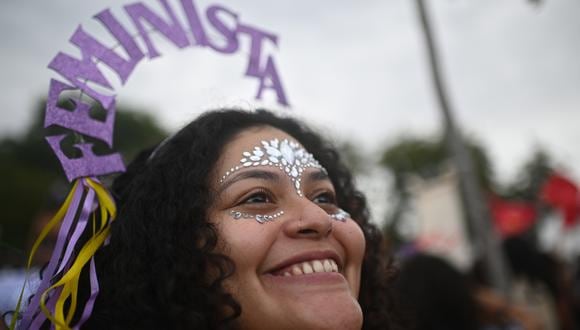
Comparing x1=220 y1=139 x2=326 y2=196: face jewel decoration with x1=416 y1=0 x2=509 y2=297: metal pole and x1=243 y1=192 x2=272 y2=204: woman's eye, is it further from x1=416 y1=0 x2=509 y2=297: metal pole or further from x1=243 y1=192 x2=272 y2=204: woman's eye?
x1=416 y1=0 x2=509 y2=297: metal pole

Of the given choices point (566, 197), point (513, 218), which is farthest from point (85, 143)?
point (513, 218)

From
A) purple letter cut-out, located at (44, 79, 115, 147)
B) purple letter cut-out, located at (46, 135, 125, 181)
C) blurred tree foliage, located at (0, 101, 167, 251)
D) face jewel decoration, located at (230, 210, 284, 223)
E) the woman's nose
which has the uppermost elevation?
purple letter cut-out, located at (44, 79, 115, 147)

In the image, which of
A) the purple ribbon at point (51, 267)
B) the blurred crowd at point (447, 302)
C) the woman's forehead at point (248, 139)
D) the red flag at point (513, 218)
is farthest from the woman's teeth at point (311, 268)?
the red flag at point (513, 218)

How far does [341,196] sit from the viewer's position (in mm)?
2658

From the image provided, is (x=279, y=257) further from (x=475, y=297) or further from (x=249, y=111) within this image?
(x=475, y=297)

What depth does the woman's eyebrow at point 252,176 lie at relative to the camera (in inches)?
76.5

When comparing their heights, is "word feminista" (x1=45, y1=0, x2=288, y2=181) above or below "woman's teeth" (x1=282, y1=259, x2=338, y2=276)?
above

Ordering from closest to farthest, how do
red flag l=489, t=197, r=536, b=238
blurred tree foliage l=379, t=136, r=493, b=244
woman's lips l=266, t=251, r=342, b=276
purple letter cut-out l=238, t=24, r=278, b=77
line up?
woman's lips l=266, t=251, r=342, b=276 < purple letter cut-out l=238, t=24, r=278, b=77 < red flag l=489, t=197, r=536, b=238 < blurred tree foliage l=379, t=136, r=493, b=244

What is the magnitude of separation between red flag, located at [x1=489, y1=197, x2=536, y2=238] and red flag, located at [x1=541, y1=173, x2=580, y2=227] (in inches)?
49.4

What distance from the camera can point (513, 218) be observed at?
25.0ft

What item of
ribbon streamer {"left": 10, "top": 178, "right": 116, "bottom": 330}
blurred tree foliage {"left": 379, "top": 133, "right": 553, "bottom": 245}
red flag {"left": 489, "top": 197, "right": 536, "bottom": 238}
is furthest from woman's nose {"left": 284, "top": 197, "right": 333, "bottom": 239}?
blurred tree foliage {"left": 379, "top": 133, "right": 553, "bottom": 245}

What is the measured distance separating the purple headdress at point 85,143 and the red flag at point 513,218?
21.0 ft

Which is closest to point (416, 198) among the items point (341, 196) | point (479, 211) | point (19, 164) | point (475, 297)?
point (479, 211)

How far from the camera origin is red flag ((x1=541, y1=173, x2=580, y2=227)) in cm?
598
